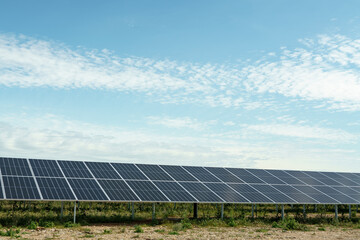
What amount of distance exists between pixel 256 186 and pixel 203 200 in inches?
287

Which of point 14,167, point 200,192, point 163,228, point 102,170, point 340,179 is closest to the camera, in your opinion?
point 163,228

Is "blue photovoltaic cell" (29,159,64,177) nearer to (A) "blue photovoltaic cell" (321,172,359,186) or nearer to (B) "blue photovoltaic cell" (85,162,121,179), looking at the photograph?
(B) "blue photovoltaic cell" (85,162,121,179)

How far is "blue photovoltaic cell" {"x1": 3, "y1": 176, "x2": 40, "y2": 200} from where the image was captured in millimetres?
22844

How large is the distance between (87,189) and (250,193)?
41.1 ft

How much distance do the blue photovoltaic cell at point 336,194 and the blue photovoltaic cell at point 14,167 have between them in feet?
80.5

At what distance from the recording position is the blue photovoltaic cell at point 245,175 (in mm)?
34612

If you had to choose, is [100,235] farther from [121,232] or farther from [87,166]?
[87,166]

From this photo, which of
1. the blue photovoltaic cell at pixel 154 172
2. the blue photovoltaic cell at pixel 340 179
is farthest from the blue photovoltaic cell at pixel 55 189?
the blue photovoltaic cell at pixel 340 179

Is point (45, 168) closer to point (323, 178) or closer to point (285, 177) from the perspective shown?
point (285, 177)

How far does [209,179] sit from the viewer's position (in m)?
32.7

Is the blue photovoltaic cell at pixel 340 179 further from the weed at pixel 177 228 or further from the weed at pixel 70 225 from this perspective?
the weed at pixel 70 225

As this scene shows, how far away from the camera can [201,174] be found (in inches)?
1332

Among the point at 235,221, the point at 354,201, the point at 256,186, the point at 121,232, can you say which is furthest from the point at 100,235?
the point at 354,201

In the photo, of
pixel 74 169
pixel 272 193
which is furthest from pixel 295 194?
pixel 74 169
